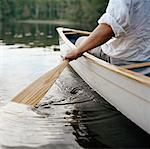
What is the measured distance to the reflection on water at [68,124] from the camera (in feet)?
12.0

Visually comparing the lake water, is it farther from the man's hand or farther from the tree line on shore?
the tree line on shore

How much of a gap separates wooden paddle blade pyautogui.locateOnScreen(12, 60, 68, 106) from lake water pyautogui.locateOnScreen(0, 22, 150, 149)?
0.08 m

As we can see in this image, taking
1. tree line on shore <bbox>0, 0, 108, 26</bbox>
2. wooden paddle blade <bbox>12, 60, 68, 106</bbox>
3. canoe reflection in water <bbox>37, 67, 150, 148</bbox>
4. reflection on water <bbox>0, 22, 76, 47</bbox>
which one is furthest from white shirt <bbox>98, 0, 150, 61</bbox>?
tree line on shore <bbox>0, 0, 108, 26</bbox>

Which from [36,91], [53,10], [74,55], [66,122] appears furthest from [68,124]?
[53,10]

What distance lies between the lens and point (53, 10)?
73.5 metres

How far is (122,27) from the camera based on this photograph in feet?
13.1

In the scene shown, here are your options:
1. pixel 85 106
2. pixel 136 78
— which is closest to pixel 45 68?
pixel 85 106

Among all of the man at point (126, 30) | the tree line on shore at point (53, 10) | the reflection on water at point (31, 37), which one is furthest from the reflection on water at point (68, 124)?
the tree line on shore at point (53, 10)

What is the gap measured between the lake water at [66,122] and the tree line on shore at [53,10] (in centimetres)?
3626

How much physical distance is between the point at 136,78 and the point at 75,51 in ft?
4.21

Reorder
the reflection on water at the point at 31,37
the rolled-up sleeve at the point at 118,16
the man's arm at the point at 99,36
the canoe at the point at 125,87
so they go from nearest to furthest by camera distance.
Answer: the canoe at the point at 125,87 → the rolled-up sleeve at the point at 118,16 → the man's arm at the point at 99,36 → the reflection on water at the point at 31,37

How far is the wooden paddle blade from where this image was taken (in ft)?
15.1

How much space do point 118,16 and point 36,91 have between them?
138 centimetres

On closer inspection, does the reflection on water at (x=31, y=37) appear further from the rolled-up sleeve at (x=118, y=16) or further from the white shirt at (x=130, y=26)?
the rolled-up sleeve at (x=118, y=16)
